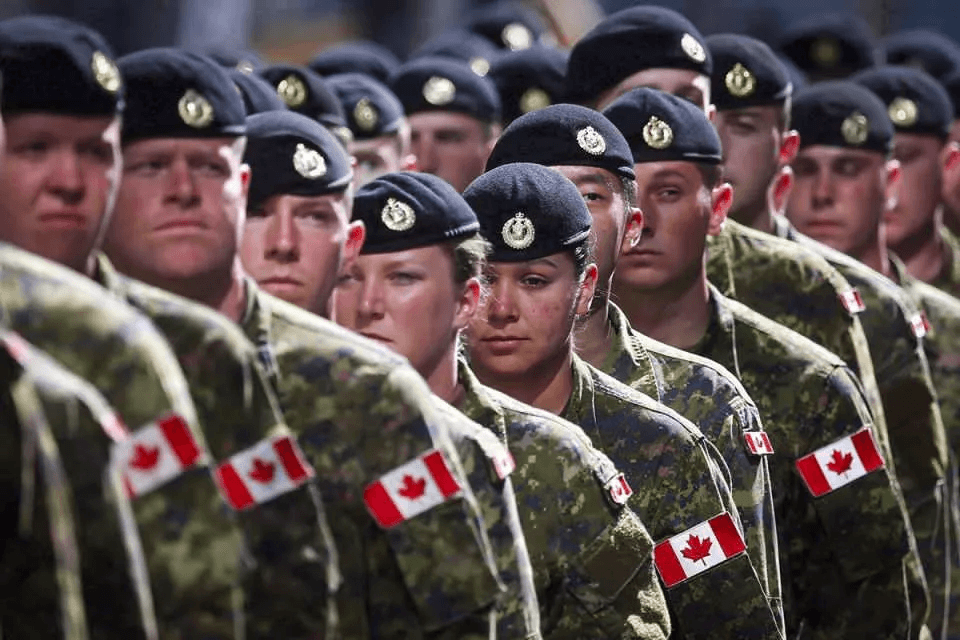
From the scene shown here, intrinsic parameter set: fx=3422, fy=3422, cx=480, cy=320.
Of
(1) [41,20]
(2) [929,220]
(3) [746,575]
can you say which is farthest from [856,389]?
(1) [41,20]

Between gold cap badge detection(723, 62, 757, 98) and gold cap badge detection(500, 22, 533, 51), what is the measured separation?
513 centimetres

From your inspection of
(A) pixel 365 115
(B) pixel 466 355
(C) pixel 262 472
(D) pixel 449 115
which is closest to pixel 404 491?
(C) pixel 262 472

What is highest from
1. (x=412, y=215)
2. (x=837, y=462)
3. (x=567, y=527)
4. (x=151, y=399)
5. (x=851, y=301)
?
(x=151, y=399)

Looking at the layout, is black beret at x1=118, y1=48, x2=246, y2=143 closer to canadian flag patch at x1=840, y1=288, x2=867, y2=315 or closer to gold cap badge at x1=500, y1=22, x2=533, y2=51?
canadian flag patch at x1=840, y1=288, x2=867, y2=315

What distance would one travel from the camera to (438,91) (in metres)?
15.5

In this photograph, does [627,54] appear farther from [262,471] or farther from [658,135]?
[262,471]

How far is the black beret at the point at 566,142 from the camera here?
1163 cm

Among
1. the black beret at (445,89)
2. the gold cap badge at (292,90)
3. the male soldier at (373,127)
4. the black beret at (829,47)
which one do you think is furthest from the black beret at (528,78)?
the black beret at (829,47)

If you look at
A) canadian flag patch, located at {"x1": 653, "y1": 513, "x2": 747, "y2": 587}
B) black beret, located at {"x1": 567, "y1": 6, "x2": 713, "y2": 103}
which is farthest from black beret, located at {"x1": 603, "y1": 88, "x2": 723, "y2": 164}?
canadian flag patch, located at {"x1": 653, "y1": 513, "x2": 747, "y2": 587}

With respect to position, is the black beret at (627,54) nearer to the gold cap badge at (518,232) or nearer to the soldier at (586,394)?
the soldier at (586,394)

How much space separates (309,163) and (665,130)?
233 cm

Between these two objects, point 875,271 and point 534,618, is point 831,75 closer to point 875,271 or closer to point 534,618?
point 875,271

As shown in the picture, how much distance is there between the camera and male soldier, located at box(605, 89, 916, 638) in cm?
1234

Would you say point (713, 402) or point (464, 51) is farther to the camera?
point (464, 51)
